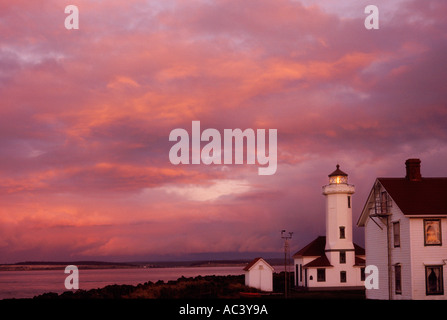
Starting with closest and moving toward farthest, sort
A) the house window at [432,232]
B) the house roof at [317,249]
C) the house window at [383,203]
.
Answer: the house window at [432,232] < the house window at [383,203] < the house roof at [317,249]

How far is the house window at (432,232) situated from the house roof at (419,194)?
2.26 ft

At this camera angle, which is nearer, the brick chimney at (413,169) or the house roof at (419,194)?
the house roof at (419,194)

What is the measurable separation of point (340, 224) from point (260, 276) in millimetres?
9443

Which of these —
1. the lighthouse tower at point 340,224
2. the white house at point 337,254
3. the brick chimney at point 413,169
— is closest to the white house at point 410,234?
the brick chimney at point 413,169

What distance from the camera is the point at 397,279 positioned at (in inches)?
1358

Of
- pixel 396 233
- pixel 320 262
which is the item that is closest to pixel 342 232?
pixel 320 262

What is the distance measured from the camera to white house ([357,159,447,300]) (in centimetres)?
3253

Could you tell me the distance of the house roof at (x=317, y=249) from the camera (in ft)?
183

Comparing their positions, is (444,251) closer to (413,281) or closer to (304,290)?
(413,281)

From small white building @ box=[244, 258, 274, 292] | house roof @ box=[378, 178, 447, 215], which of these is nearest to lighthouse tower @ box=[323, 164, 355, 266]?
small white building @ box=[244, 258, 274, 292]

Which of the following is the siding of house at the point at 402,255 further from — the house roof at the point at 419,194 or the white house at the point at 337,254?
the white house at the point at 337,254
